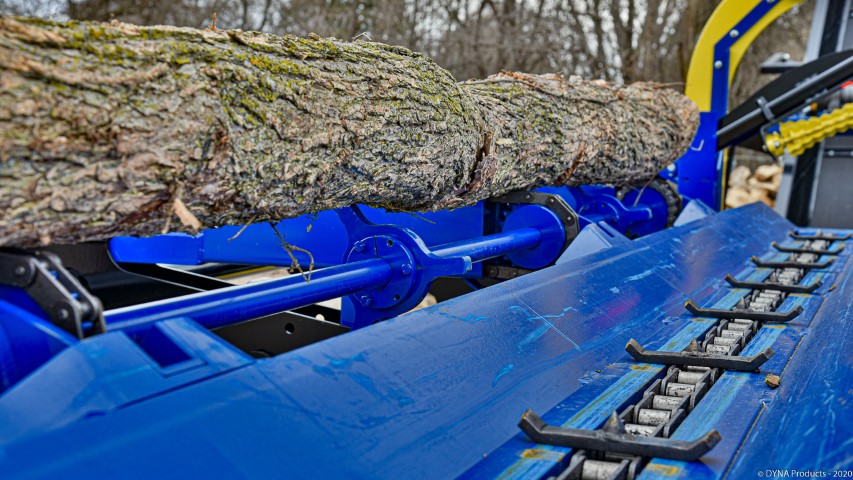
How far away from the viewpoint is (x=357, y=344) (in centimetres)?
171

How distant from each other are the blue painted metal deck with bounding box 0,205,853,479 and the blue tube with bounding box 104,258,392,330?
16 centimetres

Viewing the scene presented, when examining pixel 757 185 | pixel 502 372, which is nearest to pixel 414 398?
pixel 502 372

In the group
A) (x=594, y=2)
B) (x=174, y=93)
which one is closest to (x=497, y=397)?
(x=174, y=93)

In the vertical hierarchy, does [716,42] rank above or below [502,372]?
above

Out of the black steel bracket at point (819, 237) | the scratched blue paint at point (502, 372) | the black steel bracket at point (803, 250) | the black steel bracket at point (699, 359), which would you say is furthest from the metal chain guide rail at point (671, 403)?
the black steel bracket at point (819, 237)

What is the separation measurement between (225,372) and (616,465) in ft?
2.51

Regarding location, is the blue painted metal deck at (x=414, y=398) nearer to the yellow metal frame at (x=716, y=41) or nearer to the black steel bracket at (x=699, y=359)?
the black steel bracket at (x=699, y=359)

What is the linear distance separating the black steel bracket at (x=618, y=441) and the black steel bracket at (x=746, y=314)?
119cm

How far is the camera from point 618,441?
1583 millimetres

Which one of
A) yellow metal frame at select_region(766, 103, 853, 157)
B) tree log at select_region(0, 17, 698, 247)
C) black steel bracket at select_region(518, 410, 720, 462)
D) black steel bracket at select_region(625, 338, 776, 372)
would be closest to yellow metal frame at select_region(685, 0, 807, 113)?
yellow metal frame at select_region(766, 103, 853, 157)

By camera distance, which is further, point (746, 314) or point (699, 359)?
point (746, 314)

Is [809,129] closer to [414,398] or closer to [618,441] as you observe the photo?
[618,441]

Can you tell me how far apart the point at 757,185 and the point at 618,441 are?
8.82 metres

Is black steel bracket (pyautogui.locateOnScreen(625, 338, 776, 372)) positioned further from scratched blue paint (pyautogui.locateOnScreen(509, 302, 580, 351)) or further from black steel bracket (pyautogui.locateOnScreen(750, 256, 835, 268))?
black steel bracket (pyautogui.locateOnScreen(750, 256, 835, 268))
